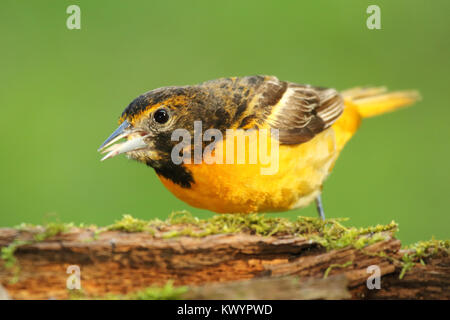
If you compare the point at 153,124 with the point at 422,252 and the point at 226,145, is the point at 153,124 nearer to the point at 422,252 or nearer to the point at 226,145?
the point at 226,145

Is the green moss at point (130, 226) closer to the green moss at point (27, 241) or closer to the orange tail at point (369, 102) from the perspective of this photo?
the green moss at point (27, 241)

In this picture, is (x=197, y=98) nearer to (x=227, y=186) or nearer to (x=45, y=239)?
(x=227, y=186)

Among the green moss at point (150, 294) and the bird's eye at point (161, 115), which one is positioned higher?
the bird's eye at point (161, 115)

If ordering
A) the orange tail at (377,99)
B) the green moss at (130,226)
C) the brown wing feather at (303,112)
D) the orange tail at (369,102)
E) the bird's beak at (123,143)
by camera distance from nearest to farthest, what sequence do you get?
the green moss at (130,226) → the bird's beak at (123,143) → the brown wing feather at (303,112) → the orange tail at (369,102) → the orange tail at (377,99)

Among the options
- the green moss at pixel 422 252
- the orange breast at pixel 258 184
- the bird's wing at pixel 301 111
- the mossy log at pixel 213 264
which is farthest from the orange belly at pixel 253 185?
the green moss at pixel 422 252

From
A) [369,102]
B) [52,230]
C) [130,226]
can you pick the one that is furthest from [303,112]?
[52,230]
